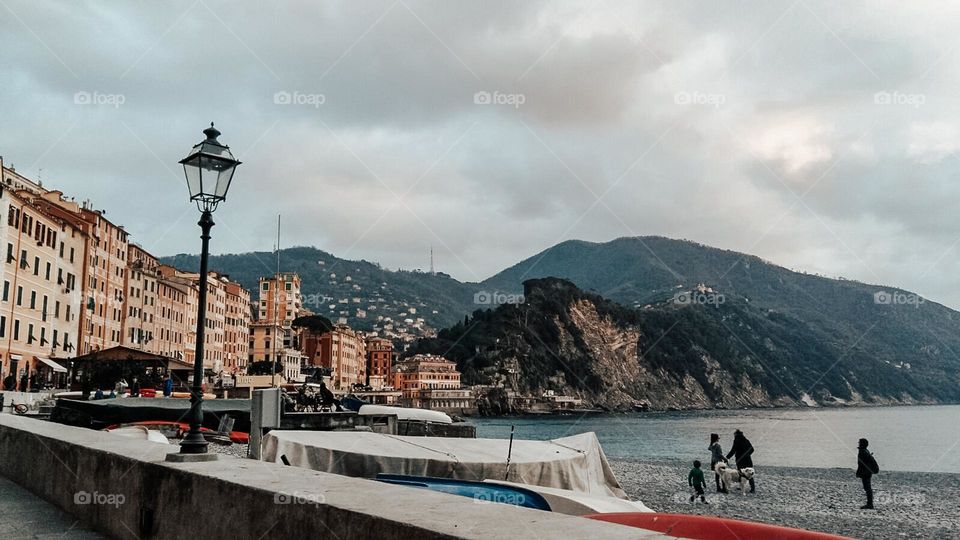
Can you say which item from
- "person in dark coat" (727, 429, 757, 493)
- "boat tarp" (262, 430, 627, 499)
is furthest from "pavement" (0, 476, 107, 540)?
"person in dark coat" (727, 429, 757, 493)

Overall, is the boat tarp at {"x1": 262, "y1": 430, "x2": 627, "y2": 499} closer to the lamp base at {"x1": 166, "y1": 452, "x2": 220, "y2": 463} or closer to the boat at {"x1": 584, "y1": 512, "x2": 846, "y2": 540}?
the boat at {"x1": 584, "y1": 512, "x2": 846, "y2": 540}

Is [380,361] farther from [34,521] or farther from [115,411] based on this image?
[34,521]

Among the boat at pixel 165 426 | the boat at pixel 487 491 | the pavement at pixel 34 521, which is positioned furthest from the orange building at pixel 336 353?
the boat at pixel 487 491

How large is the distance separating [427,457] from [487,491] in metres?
1.93

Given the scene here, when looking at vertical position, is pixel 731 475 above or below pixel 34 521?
below

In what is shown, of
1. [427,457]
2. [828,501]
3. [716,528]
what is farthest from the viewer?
[828,501]

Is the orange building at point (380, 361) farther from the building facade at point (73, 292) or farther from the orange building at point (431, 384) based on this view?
the building facade at point (73, 292)

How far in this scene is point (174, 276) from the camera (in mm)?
94000

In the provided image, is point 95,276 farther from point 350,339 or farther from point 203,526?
point 350,339

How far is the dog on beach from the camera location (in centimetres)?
2719

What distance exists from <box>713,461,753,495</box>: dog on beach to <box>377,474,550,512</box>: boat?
20821mm

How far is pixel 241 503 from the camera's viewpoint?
14.7 ft

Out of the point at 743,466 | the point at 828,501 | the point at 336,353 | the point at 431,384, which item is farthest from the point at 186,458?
the point at 431,384

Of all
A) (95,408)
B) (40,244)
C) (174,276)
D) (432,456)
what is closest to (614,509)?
(432,456)
